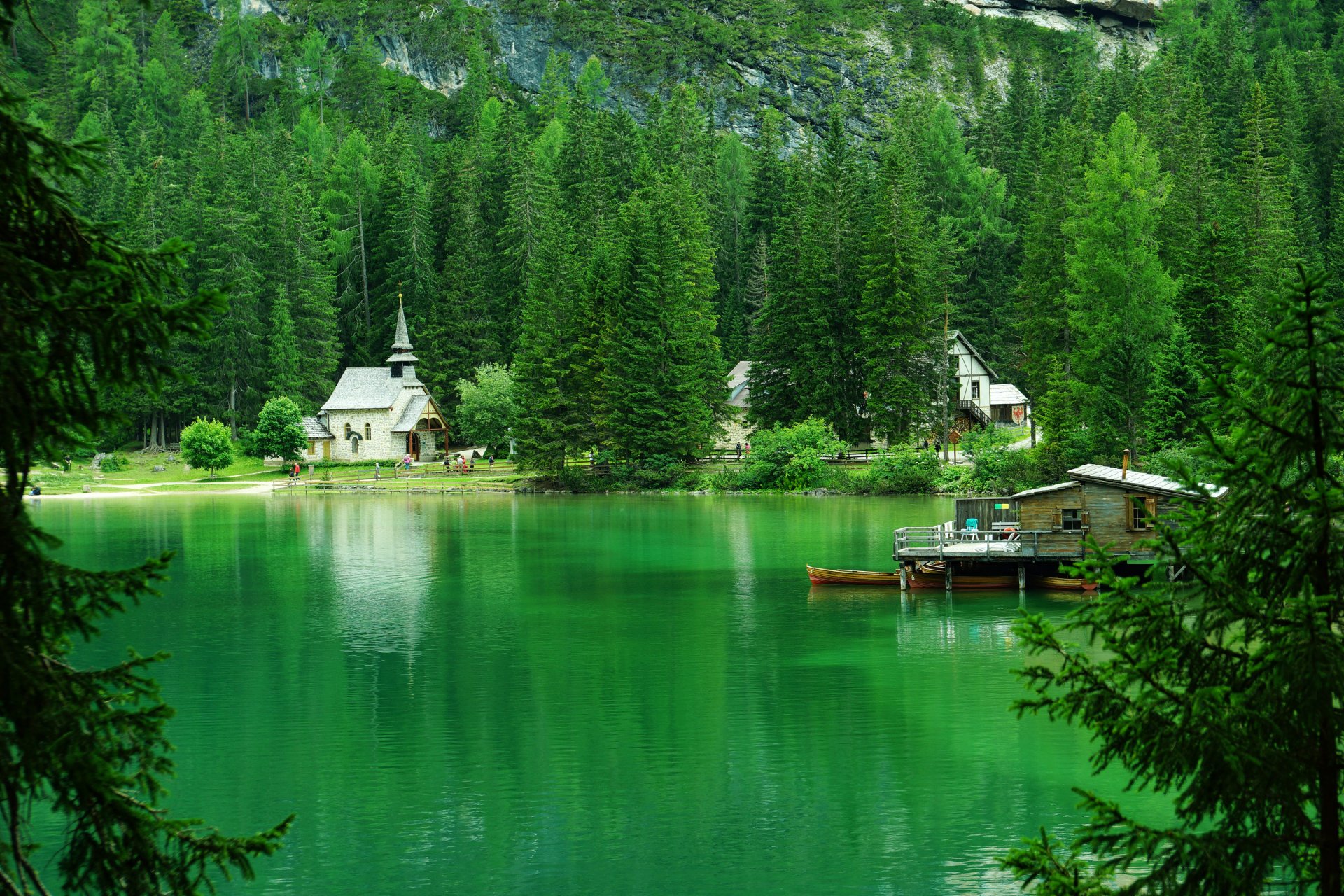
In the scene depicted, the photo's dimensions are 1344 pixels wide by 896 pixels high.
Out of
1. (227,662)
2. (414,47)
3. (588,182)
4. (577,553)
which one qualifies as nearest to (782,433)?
(577,553)

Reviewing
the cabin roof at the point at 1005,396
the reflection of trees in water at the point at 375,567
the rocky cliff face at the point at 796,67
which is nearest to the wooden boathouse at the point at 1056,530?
the reflection of trees in water at the point at 375,567

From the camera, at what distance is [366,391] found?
96.8 meters

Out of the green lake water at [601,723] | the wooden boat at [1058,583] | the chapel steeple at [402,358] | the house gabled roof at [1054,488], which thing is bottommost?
the green lake water at [601,723]

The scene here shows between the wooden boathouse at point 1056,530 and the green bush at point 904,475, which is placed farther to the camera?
the green bush at point 904,475

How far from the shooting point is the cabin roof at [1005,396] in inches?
3565

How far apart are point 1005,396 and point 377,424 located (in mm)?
40201

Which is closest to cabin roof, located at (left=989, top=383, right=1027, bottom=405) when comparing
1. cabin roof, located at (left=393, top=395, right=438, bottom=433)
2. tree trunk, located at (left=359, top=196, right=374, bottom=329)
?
cabin roof, located at (left=393, top=395, right=438, bottom=433)

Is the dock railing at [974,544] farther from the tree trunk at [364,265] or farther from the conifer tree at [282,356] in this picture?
the tree trunk at [364,265]

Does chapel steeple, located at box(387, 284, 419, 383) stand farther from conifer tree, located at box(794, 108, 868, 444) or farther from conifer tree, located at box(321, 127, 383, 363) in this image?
conifer tree, located at box(794, 108, 868, 444)

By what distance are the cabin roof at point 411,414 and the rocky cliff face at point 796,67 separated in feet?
259

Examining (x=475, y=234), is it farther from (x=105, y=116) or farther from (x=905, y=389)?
(x=105, y=116)

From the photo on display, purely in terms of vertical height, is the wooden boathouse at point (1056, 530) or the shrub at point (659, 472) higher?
the shrub at point (659, 472)

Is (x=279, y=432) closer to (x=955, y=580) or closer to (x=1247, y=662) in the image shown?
(x=955, y=580)

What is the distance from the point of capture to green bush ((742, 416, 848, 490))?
244ft
